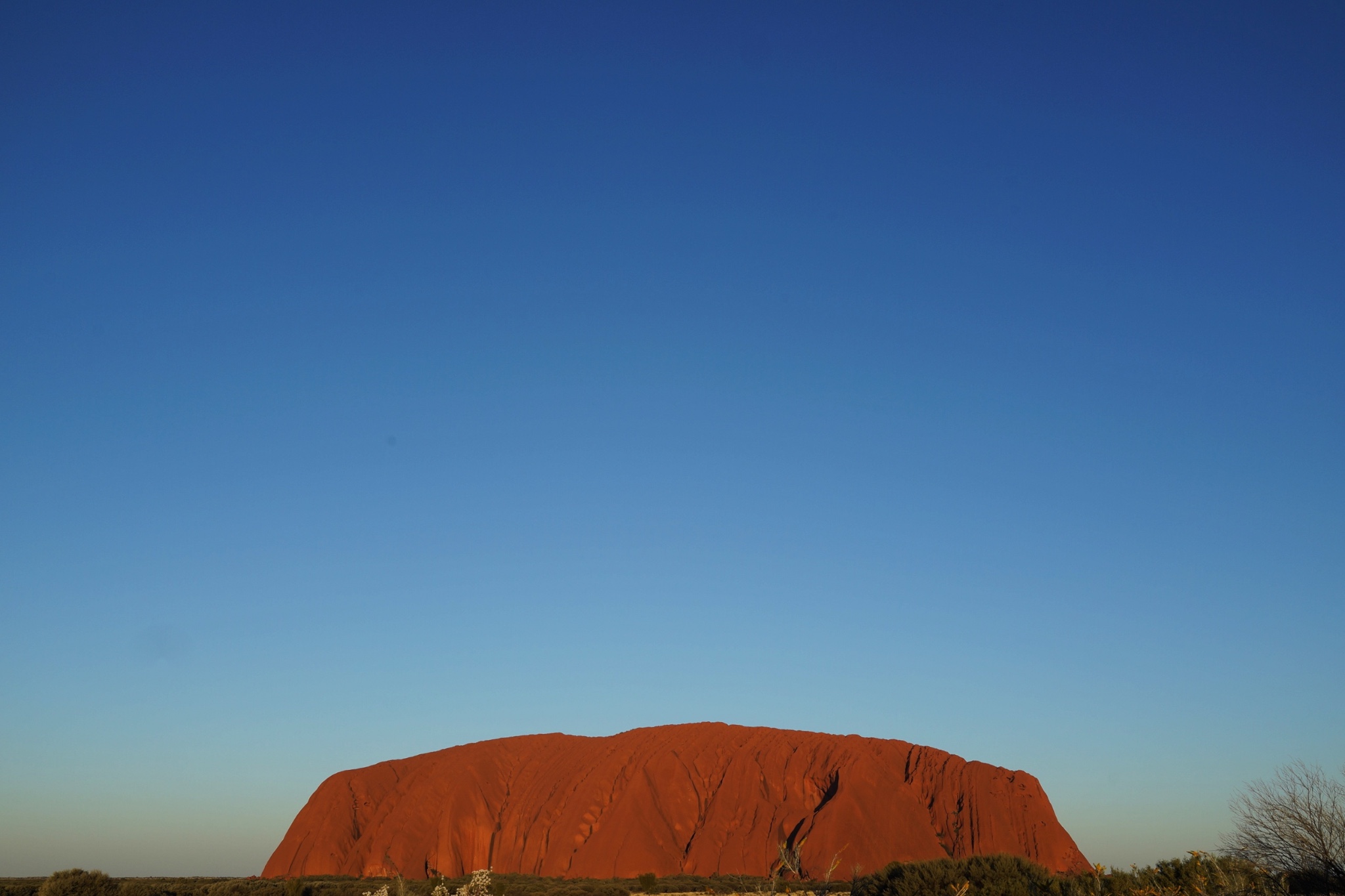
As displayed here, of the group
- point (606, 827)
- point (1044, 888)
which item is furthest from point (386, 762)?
point (1044, 888)

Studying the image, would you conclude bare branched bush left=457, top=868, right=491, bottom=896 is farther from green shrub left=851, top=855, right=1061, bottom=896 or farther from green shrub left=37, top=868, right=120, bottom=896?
green shrub left=37, top=868, right=120, bottom=896

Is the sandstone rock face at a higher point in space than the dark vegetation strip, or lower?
higher

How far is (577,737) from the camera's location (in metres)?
86.4

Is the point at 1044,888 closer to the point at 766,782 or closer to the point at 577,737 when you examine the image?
the point at 766,782

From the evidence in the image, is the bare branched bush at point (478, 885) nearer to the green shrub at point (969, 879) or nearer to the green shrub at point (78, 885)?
the green shrub at point (969, 879)

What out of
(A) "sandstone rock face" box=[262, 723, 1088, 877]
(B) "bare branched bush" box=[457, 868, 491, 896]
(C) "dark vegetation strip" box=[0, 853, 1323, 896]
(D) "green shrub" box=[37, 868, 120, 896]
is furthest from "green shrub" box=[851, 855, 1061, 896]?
(A) "sandstone rock face" box=[262, 723, 1088, 877]

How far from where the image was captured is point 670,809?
72.8 m

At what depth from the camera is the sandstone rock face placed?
68.1 m

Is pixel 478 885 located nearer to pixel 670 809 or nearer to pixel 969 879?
pixel 969 879

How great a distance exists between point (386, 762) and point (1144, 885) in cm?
7523

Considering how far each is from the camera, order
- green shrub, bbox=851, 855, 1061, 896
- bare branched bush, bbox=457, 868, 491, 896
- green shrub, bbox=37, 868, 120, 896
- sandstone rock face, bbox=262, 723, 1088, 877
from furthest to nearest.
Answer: sandstone rock face, bbox=262, 723, 1088, 877 → green shrub, bbox=37, 868, 120, 896 → green shrub, bbox=851, 855, 1061, 896 → bare branched bush, bbox=457, 868, 491, 896

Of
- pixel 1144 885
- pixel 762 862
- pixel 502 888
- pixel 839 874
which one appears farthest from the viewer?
pixel 762 862

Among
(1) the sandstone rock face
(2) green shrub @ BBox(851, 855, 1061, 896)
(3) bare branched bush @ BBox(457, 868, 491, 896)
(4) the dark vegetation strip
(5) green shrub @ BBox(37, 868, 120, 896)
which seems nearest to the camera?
(3) bare branched bush @ BBox(457, 868, 491, 896)

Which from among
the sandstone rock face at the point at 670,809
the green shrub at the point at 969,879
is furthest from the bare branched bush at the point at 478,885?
the sandstone rock face at the point at 670,809
